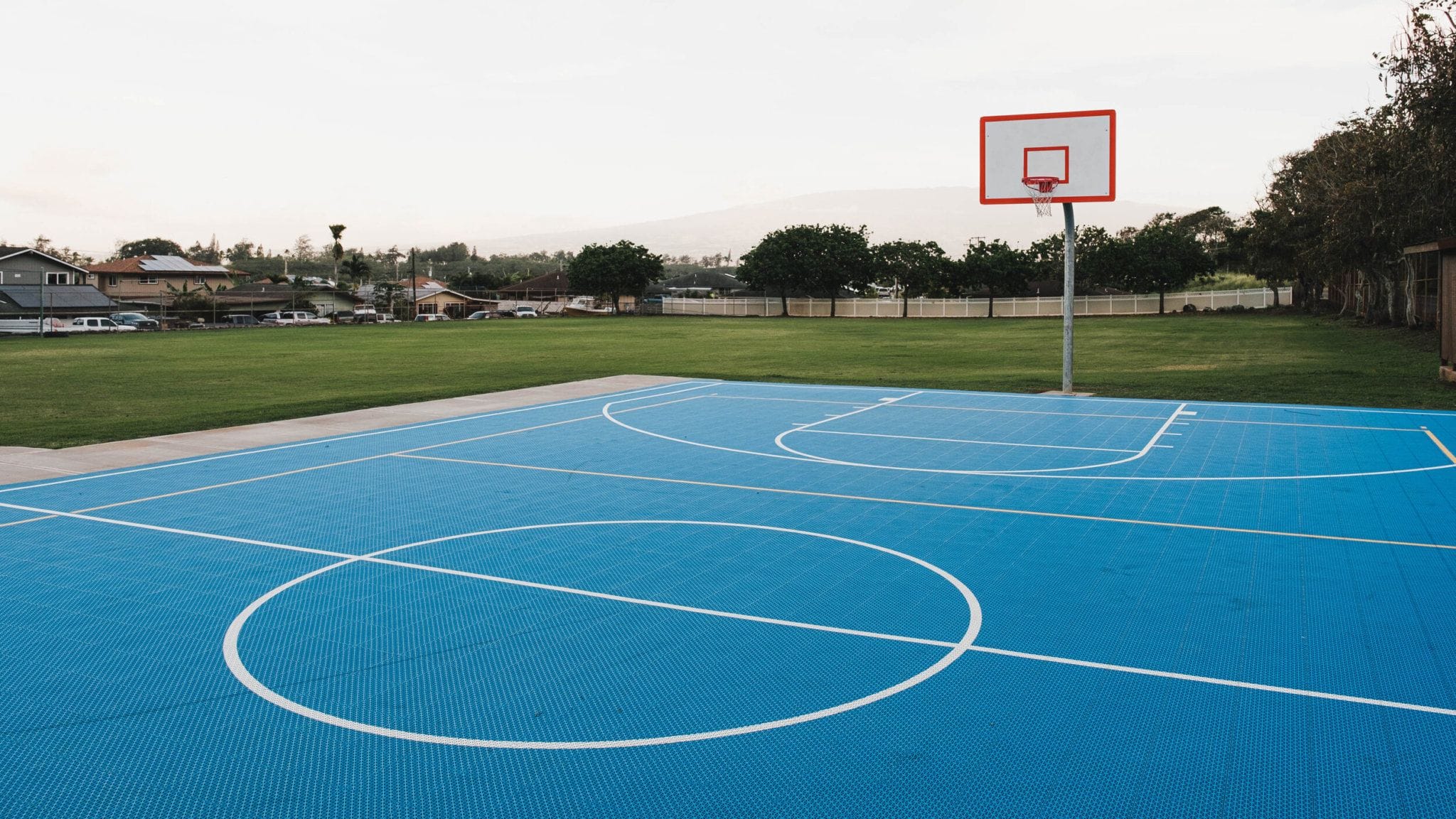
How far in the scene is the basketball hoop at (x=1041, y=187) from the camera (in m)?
18.1

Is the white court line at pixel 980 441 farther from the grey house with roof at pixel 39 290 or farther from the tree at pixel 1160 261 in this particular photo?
the tree at pixel 1160 261

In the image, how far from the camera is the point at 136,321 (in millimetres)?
51219

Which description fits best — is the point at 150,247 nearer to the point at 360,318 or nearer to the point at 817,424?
the point at 360,318

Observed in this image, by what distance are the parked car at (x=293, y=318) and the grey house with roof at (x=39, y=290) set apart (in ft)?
27.6

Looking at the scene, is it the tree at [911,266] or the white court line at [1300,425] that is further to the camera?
the tree at [911,266]

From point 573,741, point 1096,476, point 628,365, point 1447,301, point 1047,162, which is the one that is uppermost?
point 1047,162

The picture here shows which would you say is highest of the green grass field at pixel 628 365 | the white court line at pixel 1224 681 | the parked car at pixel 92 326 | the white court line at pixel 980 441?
the parked car at pixel 92 326

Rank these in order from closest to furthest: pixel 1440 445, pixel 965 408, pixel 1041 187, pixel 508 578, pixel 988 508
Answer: pixel 508 578, pixel 988 508, pixel 1440 445, pixel 965 408, pixel 1041 187

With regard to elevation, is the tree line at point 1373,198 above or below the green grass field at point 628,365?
above

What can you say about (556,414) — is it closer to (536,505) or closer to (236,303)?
(536,505)

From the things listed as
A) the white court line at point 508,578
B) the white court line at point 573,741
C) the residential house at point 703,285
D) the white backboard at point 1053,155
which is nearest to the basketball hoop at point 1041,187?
the white backboard at point 1053,155

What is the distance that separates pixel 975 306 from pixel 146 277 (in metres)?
60.4

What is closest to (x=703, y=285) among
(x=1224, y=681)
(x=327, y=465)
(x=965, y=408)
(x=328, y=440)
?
(x=965, y=408)

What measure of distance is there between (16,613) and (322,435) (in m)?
7.56
